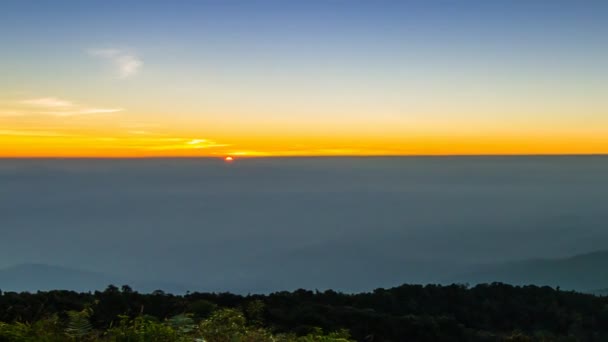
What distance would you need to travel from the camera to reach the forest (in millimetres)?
7656

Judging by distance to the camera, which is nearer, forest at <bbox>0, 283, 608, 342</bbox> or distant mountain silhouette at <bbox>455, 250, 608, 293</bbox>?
forest at <bbox>0, 283, 608, 342</bbox>

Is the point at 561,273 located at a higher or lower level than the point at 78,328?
lower

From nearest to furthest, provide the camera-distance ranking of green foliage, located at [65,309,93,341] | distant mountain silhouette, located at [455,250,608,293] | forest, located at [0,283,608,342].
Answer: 1. green foliage, located at [65,309,93,341]
2. forest, located at [0,283,608,342]
3. distant mountain silhouette, located at [455,250,608,293]

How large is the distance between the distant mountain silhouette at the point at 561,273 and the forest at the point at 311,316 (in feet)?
363

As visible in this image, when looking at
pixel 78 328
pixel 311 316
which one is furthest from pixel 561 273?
pixel 78 328

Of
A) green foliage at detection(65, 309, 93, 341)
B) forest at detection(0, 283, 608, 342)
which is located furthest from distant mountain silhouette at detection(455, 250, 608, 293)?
green foliage at detection(65, 309, 93, 341)

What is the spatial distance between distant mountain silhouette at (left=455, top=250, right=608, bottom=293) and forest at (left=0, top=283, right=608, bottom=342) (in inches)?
4351

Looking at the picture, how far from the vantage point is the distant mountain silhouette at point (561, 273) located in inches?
5014

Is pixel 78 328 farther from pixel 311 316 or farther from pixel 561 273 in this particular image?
pixel 561 273

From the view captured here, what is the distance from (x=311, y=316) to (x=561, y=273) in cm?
14979

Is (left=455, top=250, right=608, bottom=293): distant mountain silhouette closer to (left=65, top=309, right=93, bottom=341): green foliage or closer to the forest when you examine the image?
the forest

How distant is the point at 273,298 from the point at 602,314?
37.2 ft

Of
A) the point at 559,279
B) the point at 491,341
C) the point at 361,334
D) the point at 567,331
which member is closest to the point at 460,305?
the point at 567,331

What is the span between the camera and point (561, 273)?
142m
